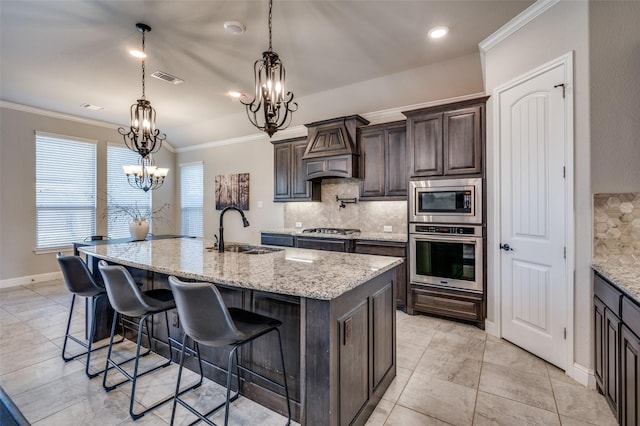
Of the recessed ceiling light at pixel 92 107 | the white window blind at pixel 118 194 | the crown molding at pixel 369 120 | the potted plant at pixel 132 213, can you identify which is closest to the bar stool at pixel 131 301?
the potted plant at pixel 132 213

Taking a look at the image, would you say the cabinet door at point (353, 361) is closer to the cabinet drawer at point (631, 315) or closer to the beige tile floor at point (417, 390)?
the beige tile floor at point (417, 390)

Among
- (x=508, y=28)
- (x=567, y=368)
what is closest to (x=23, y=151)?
(x=508, y=28)

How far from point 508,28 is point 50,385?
16.0 feet

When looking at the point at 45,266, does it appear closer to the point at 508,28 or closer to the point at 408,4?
the point at 408,4

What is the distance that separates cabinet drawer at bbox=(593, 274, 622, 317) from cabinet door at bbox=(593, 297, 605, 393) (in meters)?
0.06

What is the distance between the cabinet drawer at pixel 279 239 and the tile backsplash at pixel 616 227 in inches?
139

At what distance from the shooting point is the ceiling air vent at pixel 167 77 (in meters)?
3.88

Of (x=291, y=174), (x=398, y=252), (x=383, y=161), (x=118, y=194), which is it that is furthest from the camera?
(x=118, y=194)

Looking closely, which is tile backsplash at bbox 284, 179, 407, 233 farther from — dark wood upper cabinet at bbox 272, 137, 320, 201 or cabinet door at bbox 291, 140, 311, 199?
cabinet door at bbox 291, 140, 311, 199

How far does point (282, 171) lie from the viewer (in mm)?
5242

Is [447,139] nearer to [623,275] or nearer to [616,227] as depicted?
[616,227]

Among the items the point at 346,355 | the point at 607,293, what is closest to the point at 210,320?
the point at 346,355

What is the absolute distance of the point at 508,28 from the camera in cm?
279

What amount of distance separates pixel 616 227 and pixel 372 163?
2632mm
